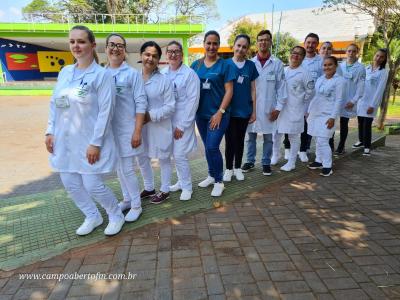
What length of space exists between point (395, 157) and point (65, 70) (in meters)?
6.26

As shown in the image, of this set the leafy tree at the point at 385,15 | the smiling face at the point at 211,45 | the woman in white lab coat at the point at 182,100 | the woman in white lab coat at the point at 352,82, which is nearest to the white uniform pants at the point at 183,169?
the woman in white lab coat at the point at 182,100

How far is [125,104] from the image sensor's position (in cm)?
338

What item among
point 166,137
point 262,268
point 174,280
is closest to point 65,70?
point 166,137

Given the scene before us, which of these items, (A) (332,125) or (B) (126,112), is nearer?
(B) (126,112)

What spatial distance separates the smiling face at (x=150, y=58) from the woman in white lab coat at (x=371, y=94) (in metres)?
4.70

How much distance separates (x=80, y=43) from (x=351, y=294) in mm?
3062

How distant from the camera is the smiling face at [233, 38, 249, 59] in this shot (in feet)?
13.8

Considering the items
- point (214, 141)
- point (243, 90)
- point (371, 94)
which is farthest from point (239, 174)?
point (371, 94)

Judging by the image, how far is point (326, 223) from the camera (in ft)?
12.1

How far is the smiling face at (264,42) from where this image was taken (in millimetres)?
4590

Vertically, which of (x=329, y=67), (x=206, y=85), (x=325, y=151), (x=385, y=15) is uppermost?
(x=385, y=15)

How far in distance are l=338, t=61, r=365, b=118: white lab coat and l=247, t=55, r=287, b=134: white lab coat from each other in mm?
1895

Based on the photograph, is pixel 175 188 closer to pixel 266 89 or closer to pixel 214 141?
pixel 214 141

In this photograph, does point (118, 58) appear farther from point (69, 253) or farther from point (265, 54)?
point (265, 54)
